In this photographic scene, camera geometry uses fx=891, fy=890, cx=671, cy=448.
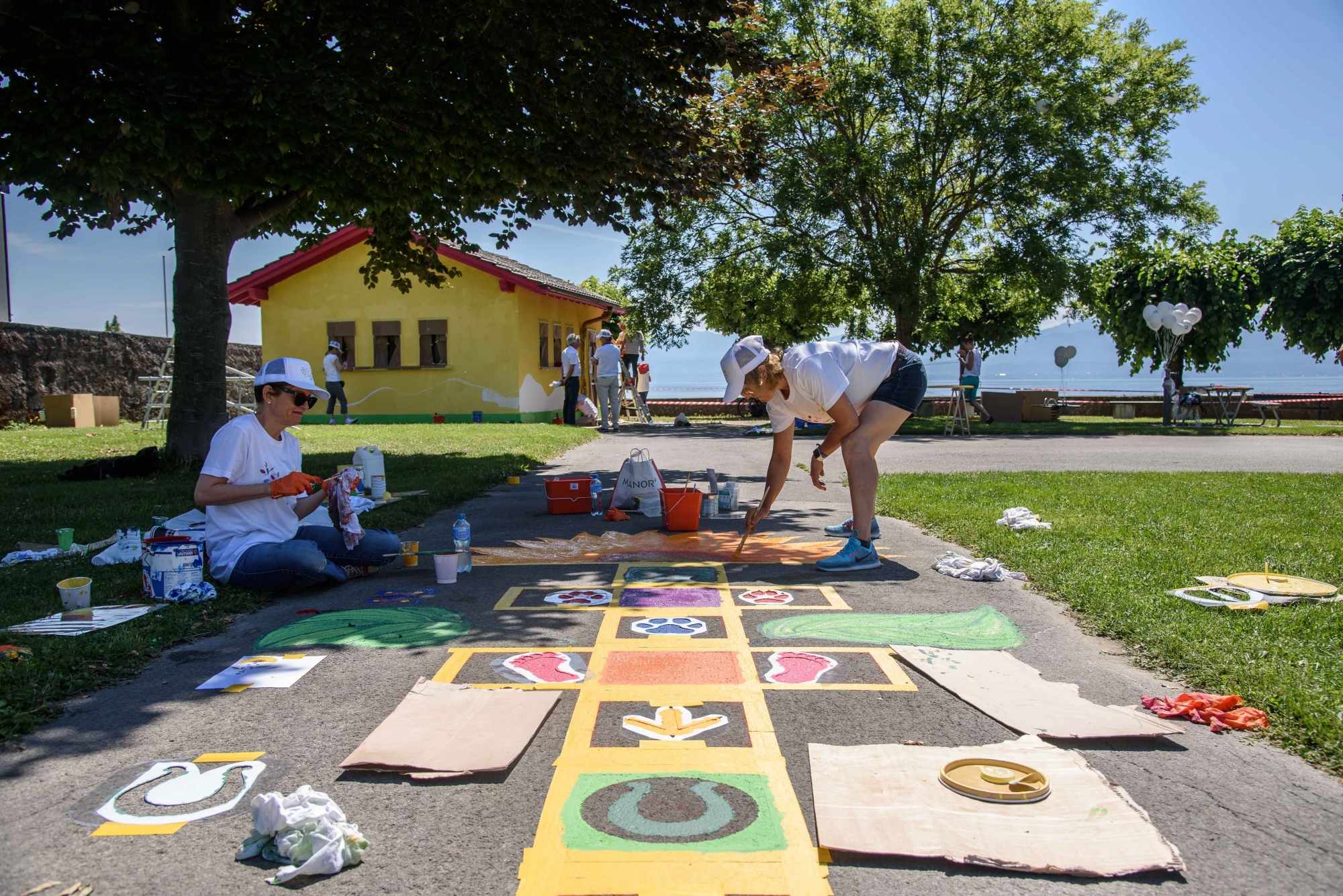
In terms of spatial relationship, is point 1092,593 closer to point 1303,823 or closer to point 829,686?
point 829,686

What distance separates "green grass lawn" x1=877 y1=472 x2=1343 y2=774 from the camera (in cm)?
348

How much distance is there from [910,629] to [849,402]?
1.69 m

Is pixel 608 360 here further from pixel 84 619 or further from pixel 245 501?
pixel 84 619

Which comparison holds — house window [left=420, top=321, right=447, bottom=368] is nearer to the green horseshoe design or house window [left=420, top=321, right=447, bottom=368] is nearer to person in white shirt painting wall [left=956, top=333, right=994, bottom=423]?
person in white shirt painting wall [left=956, top=333, right=994, bottom=423]

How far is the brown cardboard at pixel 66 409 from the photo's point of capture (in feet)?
59.5

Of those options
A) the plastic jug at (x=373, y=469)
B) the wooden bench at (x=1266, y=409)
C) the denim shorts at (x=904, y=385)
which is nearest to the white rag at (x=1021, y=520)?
the denim shorts at (x=904, y=385)

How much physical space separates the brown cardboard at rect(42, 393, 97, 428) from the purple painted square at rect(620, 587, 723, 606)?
17.7 m

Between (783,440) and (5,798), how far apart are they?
14.3 feet

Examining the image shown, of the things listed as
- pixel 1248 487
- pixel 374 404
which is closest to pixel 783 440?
pixel 1248 487

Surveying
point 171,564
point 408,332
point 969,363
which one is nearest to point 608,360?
point 408,332

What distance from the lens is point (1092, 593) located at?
490 cm

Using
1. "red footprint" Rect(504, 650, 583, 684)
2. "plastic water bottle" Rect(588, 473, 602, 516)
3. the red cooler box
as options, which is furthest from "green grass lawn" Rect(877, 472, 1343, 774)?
the red cooler box

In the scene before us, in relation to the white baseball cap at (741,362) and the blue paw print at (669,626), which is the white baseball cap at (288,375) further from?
the white baseball cap at (741,362)

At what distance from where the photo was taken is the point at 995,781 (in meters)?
2.68
